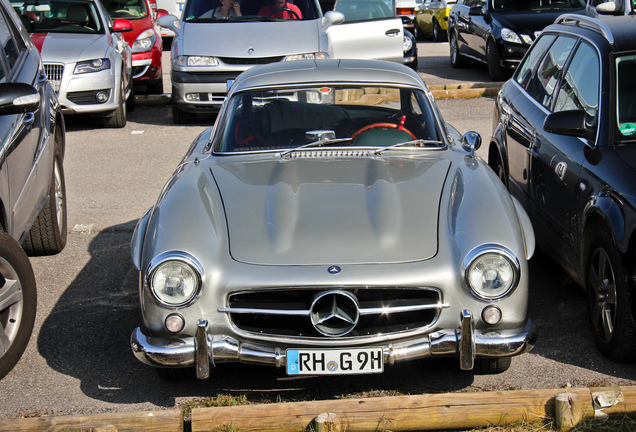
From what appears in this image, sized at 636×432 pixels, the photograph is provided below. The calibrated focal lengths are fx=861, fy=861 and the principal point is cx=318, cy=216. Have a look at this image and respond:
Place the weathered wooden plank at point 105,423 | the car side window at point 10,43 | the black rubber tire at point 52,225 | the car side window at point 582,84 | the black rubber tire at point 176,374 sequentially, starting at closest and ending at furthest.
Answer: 1. the weathered wooden plank at point 105,423
2. the black rubber tire at point 176,374
3. the car side window at point 582,84
4. the car side window at point 10,43
5. the black rubber tire at point 52,225

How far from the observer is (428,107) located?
5.50m

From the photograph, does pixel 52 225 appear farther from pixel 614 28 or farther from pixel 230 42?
pixel 230 42

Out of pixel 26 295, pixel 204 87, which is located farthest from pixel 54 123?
pixel 204 87

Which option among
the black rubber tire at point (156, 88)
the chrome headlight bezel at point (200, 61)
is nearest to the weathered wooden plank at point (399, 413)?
the chrome headlight bezel at point (200, 61)

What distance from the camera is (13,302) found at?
4391 mm

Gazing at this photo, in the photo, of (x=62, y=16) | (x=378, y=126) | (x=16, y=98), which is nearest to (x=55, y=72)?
(x=62, y=16)

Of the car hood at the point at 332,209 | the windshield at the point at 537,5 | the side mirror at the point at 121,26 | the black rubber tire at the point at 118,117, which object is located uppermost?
the car hood at the point at 332,209

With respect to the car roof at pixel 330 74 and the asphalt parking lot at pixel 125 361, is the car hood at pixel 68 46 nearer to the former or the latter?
the asphalt parking lot at pixel 125 361

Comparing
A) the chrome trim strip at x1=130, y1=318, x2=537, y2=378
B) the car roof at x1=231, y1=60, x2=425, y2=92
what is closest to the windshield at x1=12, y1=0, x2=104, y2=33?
the car roof at x1=231, y1=60, x2=425, y2=92

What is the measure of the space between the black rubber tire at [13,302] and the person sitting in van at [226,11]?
24.5 ft

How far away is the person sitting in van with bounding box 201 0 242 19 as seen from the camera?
11.4 m

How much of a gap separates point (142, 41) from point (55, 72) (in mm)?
2730

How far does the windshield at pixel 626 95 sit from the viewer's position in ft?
15.6

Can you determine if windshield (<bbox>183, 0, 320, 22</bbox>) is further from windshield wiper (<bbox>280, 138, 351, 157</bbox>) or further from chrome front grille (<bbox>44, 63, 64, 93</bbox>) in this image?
windshield wiper (<bbox>280, 138, 351, 157</bbox>)
